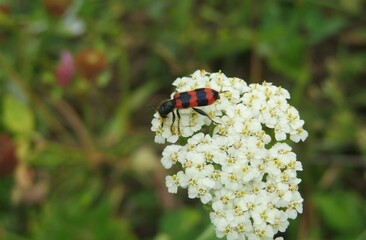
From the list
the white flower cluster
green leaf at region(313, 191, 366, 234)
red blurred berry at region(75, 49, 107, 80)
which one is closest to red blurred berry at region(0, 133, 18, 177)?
red blurred berry at region(75, 49, 107, 80)

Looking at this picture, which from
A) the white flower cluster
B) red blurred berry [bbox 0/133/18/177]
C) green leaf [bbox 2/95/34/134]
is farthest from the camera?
green leaf [bbox 2/95/34/134]

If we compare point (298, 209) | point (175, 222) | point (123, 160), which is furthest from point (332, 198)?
point (298, 209)

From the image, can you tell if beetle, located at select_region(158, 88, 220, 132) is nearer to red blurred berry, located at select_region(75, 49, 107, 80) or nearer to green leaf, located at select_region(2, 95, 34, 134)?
red blurred berry, located at select_region(75, 49, 107, 80)

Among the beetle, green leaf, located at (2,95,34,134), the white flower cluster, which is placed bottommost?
the white flower cluster

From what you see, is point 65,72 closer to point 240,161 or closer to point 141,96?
point 141,96

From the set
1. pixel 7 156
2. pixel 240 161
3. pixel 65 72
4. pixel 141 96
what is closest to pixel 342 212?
pixel 141 96

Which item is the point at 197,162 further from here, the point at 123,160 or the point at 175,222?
the point at 123,160
